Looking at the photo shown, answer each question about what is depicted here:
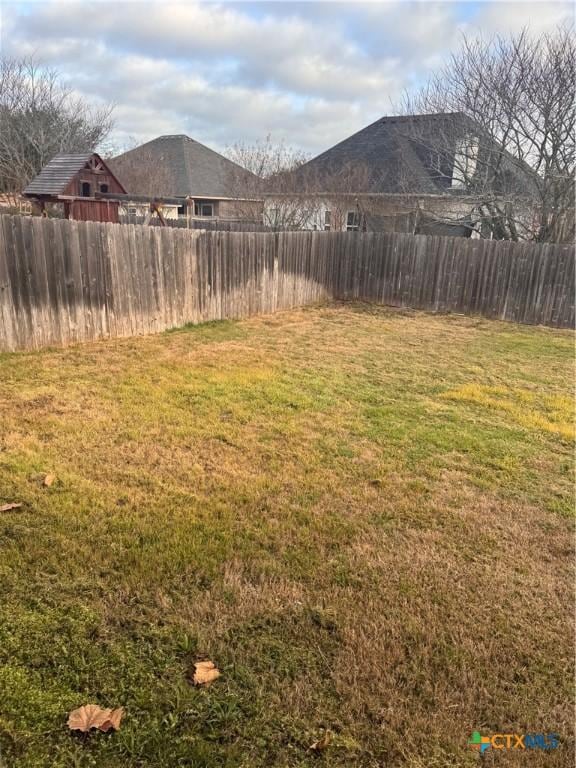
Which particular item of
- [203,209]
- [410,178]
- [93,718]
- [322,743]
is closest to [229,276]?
[93,718]

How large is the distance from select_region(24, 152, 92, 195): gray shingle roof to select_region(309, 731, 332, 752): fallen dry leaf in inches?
528

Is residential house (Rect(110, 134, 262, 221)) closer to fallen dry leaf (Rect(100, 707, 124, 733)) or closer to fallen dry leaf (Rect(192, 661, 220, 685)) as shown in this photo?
fallen dry leaf (Rect(192, 661, 220, 685))

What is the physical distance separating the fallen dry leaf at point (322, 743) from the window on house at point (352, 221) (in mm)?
19277

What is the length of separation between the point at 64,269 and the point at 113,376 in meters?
2.08

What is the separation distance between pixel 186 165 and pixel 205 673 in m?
28.2

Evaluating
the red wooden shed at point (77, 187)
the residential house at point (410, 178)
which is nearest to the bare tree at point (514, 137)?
the residential house at point (410, 178)

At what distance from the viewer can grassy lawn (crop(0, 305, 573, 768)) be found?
1743 mm

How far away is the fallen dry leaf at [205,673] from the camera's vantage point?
1.88 m

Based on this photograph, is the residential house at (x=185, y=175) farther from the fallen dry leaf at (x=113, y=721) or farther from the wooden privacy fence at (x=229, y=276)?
the fallen dry leaf at (x=113, y=721)

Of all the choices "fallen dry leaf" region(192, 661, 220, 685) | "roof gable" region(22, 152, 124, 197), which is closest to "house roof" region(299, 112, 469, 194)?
"roof gable" region(22, 152, 124, 197)

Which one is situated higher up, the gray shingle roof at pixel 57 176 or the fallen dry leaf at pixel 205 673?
the gray shingle roof at pixel 57 176

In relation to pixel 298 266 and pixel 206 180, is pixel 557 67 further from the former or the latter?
pixel 206 180

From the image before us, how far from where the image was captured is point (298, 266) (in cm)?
1141

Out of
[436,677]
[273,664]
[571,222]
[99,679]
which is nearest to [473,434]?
[436,677]
